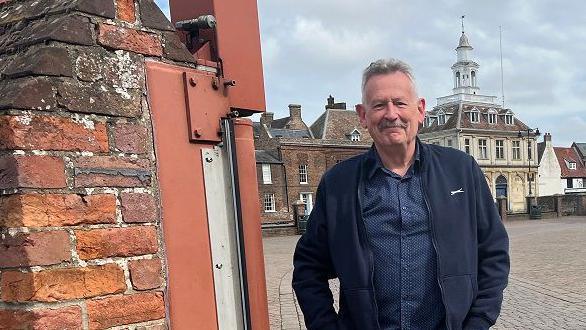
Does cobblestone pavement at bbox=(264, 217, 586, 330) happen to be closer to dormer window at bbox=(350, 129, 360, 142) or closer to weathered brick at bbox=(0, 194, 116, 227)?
weathered brick at bbox=(0, 194, 116, 227)

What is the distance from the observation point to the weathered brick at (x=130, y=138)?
5.13ft

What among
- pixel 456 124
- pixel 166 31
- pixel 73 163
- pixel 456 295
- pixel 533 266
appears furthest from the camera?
pixel 456 124

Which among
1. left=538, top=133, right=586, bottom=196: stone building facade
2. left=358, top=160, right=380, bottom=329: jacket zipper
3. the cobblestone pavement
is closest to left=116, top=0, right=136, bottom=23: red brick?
left=358, top=160, right=380, bottom=329: jacket zipper

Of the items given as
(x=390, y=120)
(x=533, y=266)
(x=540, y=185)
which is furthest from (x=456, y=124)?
(x=390, y=120)

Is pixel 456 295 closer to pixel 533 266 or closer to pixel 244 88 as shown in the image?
pixel 244 88

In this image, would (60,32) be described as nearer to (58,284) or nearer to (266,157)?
(58,284)

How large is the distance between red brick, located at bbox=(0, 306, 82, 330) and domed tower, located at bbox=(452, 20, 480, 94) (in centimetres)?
5876

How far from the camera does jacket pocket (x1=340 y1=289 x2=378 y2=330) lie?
6.73 ft

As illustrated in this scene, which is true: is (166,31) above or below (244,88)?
above

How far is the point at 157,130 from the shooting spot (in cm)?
165

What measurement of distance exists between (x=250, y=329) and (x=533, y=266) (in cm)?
1216

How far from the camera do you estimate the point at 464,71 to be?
193 feet

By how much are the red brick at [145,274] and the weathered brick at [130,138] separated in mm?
331

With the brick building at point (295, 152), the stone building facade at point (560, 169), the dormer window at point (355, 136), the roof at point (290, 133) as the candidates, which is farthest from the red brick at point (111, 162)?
the stone building facade at point (560, 169)
